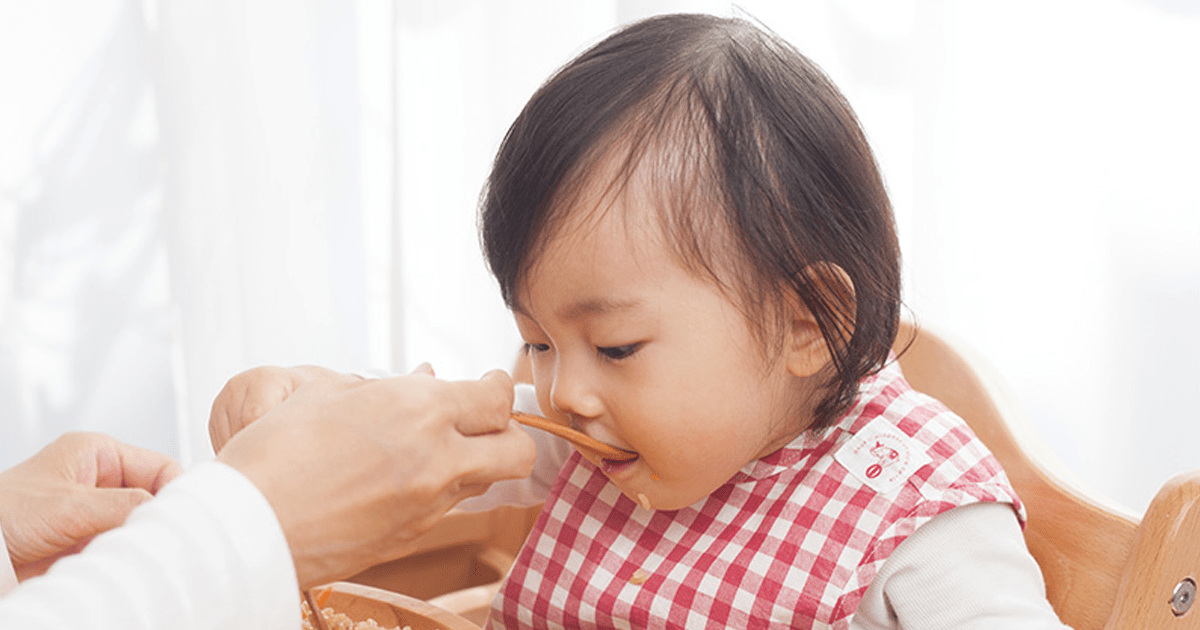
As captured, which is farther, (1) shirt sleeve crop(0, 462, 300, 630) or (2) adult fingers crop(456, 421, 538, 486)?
(2) adult fingers crop(456, 421, 538, 486)

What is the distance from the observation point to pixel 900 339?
0.98m

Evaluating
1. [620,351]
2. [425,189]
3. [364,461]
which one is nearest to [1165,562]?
[620,351]

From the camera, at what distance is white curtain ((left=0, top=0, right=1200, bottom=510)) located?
1230 millimetres

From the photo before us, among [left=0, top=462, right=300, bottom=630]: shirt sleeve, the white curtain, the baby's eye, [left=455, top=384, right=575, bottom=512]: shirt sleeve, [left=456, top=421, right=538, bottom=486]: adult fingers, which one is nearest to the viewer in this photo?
[left=0, top=462, right=300, bottom=630]: shirt sleeve

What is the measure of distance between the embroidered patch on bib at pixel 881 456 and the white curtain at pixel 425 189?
0.52m

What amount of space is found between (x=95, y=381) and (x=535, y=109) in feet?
4.28

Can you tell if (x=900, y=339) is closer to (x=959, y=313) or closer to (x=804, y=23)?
(x=959, y=313)

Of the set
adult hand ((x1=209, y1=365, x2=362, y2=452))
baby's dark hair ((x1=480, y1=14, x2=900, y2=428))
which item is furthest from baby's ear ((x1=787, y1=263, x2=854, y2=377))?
adult hand ((x1=209, y1=365, x2=362, y2=452))

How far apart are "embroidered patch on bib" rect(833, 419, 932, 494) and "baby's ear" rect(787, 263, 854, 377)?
0.22ft

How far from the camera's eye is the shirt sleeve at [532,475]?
1036mm

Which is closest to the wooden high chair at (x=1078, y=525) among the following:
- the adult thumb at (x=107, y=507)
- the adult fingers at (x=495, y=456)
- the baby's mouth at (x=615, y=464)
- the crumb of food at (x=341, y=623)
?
the baby's mouth at (x=615, y=464)

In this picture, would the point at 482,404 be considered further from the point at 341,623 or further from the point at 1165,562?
the point at 1165,562

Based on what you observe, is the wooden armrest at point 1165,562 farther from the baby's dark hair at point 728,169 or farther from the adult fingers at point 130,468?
the adult fingers at point 130,468

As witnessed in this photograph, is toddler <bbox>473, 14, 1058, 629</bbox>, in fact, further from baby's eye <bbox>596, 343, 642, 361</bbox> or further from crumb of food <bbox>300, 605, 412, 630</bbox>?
crumb of food <bbox>300, 605, 412, 630</bbox>
